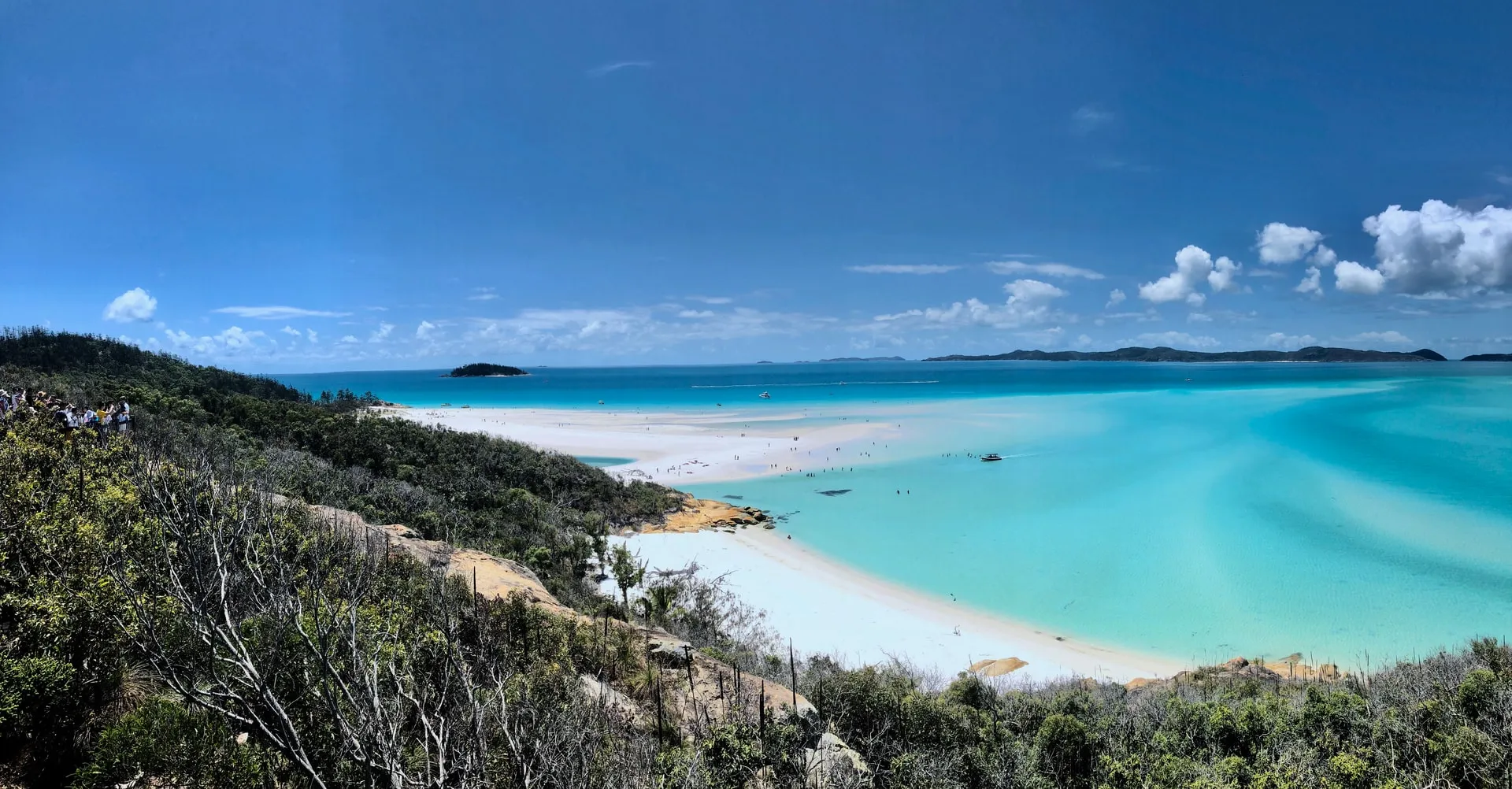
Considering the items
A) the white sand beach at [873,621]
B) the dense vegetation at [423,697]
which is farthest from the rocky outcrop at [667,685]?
the white sand beach at [873,621]

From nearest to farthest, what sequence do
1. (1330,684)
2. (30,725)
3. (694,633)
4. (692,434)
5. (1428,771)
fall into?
1. (30,725)
2. (1428,771)
3. (1330,684)
4. (694,633)
5. (692,434)

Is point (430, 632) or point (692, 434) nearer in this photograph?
point (430, 632)

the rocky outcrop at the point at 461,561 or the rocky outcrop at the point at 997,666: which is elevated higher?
the rocky outcrop at the point at 461,561

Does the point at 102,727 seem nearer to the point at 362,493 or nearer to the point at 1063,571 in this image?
the point at 362,493

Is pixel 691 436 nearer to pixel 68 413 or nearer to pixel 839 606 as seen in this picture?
pixel 839 606

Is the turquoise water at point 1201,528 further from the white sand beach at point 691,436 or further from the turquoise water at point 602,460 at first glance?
the turquoise water at point 602,460

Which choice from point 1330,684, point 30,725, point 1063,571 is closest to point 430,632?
point 30,725
